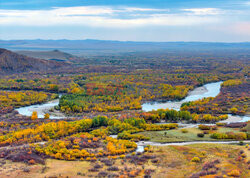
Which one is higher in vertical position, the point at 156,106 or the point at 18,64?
the point at 18,64

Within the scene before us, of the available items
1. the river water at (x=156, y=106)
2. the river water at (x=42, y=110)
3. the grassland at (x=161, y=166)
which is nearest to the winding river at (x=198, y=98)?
the river water at (x=156, y=106)

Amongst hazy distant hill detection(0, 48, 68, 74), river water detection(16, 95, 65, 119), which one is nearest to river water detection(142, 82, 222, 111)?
river water detection(16, 95, 65, 119)

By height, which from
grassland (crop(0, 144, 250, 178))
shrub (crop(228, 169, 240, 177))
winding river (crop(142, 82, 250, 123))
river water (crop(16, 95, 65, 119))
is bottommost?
river water (crop(16, 95, 65, 119))

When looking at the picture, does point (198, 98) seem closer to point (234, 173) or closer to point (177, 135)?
point (177, 135)

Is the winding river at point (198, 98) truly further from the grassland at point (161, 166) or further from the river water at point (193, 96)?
the grassland at point (161, 166)

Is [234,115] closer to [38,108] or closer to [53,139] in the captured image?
[53,139]

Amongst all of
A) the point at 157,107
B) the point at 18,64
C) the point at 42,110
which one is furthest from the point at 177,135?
the point at 18,64

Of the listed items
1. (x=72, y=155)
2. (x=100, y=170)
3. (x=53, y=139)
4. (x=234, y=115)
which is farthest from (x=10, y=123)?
(x=234, y=115)

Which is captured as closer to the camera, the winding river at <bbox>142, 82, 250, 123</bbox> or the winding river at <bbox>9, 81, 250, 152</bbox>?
the winding river at <bbox>9, 81, 250, 152</bbox>

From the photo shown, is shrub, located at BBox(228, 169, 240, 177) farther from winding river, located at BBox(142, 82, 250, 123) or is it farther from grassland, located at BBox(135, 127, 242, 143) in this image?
winding river, located at BBox(142, 82, 250, 123)
